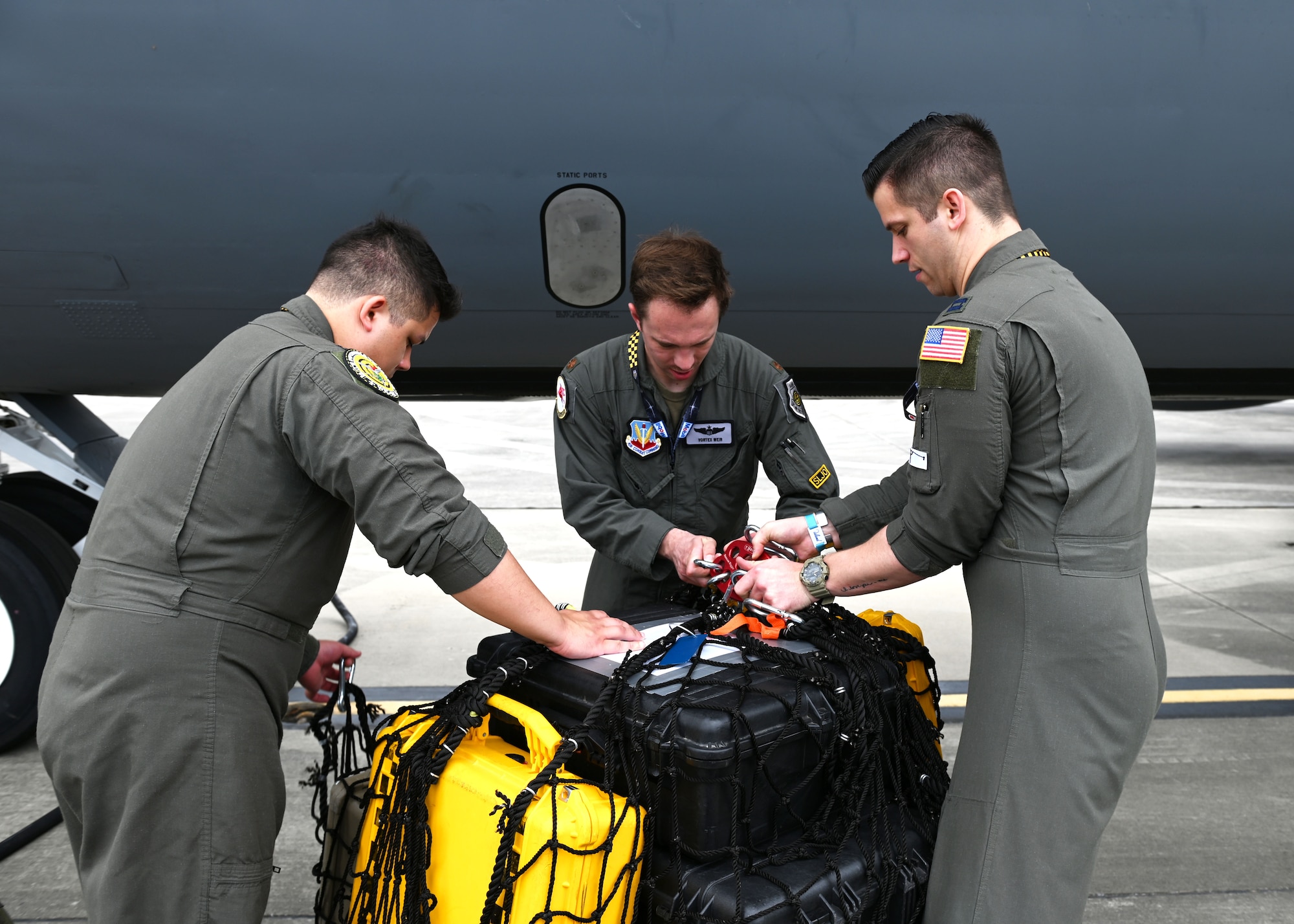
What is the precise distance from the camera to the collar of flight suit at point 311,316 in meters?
1.83

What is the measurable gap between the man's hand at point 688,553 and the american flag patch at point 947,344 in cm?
79

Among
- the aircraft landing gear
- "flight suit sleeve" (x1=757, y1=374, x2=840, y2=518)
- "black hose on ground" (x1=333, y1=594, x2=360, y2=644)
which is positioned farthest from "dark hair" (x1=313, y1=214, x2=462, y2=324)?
"black hose on ground" (x1=333, y1=594, x2=360, y2=644)

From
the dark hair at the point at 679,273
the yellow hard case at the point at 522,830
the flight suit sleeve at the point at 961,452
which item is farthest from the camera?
the dark hair at the point at 679,273

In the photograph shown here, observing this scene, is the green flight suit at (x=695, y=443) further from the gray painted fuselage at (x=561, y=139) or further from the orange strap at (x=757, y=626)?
the gray painted fuselage at (x=561, y=139)

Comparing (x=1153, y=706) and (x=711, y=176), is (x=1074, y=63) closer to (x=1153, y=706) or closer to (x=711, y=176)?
(x=711, y=176)

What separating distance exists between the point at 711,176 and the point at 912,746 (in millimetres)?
2112

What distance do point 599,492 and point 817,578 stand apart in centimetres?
82

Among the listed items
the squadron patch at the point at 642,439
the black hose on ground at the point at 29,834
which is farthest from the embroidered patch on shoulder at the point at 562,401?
the black hose on ground at the point at 29,834

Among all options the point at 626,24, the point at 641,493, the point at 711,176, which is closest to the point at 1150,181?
the point at 711,176

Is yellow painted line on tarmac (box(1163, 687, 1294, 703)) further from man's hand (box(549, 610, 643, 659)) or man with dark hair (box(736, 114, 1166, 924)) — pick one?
man's hand (box(549, 610, 643, 659))

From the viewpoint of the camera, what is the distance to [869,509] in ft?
7.31

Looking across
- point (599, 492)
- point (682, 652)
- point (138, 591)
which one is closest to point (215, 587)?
point (138, 591)

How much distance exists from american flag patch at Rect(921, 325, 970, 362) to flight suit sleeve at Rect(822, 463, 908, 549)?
0.57 metres

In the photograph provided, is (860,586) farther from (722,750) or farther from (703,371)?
(703,371)
